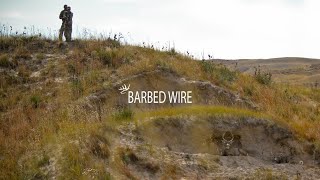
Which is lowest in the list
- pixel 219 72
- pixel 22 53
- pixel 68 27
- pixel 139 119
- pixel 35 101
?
pixel 139 119

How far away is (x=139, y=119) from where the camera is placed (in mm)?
11734

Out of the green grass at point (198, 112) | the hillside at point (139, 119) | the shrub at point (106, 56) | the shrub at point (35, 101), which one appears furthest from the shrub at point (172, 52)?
the shrub at point (35, 101)

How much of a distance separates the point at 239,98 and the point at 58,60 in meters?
6.67

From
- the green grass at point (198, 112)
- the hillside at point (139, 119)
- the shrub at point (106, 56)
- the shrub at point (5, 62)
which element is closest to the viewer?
the hillside at point (139, 119)

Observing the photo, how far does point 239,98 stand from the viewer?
48.9 feet

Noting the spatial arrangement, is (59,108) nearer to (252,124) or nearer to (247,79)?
(252,124)

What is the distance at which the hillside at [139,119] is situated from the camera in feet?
32.0

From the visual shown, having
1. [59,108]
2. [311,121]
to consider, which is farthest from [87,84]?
[311,121]

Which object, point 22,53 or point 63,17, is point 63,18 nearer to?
point 63,17

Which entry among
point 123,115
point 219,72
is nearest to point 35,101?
point 123,115

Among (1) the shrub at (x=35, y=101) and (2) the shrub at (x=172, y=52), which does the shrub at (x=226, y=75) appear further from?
(1) the shrub at (x=35, y=101)

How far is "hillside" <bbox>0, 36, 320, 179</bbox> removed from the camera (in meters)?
9.77

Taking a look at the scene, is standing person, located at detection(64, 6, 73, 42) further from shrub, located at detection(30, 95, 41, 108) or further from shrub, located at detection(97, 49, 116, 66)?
shrub, located at detection(30, 95, 41, 108)

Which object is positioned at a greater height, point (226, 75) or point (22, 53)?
point (22, 53)
